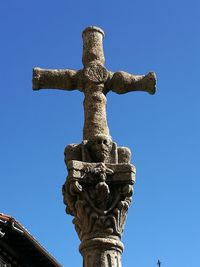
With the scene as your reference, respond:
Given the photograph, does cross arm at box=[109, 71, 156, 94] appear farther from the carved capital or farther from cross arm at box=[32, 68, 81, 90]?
the carved capital

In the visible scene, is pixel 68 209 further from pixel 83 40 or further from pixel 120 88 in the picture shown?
pixel 83 40

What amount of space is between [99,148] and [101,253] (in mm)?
1328

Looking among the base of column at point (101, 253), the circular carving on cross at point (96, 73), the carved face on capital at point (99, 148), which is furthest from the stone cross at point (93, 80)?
the base of column at point (101, 253)

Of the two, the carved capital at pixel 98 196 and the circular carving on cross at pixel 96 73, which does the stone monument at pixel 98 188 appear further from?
the circular carving on cross at pixel 96 73

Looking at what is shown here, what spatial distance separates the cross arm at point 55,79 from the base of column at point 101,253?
2.40m

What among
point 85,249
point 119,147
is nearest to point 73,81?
point 119,147

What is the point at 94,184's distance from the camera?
24.2ft

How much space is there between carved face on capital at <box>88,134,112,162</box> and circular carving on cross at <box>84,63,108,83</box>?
1068 millimetres

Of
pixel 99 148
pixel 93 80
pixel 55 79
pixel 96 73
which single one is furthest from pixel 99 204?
pixel 55 79

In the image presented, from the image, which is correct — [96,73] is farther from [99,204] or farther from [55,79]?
[99,204]

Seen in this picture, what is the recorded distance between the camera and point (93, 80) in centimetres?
837

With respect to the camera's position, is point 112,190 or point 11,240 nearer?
point 112,190

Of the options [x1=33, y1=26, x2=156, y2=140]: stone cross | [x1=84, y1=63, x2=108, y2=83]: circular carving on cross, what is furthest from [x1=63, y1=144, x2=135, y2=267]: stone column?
[x1=84, y1=63, x2=108, y2=83]: circular carving on cross

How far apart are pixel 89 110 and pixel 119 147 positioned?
2.38 feet
